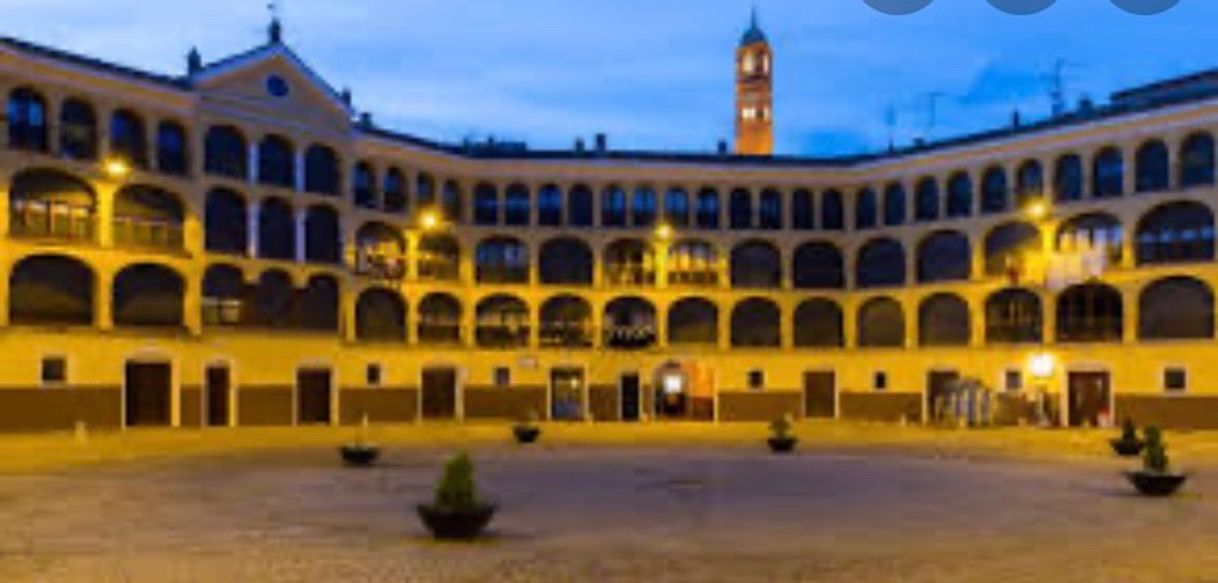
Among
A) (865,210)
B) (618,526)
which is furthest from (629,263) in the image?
(618,526)

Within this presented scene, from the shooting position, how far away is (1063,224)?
64.6 meters

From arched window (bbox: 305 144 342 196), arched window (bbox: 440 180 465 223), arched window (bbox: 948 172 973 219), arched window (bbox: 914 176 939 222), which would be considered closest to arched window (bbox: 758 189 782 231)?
arched window (bbox: 914 176 939 222)

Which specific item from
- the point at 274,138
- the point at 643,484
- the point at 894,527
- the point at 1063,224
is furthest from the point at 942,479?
the point at 274,138

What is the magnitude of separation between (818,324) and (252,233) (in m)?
34.1

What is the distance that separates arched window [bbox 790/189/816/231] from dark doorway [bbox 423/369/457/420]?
22.9 meters

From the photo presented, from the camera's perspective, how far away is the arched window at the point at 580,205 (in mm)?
74062

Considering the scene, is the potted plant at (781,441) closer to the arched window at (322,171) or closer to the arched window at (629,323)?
the arched window at (629,323)

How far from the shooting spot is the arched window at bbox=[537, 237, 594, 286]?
73.8 metres

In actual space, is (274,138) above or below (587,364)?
above

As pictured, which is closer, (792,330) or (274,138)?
(274,138)

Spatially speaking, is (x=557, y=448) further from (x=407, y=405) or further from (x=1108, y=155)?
(x=1108, y=155)

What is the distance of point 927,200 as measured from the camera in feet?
235

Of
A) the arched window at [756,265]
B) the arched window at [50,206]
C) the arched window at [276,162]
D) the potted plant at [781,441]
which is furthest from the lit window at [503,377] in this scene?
the potted plant at [781,441]

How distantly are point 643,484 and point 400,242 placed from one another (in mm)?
42214
